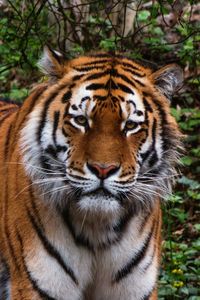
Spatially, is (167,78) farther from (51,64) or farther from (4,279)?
(4,279)

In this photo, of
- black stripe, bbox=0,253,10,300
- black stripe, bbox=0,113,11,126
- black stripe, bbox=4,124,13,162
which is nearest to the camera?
black stripe, bbox=0,253,10,300

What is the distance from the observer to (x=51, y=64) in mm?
3537

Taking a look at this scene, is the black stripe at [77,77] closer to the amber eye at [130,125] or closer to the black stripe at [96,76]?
the black stripe at [96,76]

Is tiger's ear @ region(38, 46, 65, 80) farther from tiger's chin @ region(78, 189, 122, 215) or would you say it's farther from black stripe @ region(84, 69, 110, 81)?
tiger's chin @ region(78, 189, 122, 215)

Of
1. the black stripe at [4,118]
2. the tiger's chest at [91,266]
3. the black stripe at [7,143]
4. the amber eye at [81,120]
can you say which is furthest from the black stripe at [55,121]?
the black stripe at [4,118]

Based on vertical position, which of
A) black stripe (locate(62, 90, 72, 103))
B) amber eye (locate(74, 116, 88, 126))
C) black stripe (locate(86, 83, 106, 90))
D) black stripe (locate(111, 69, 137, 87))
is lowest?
amber eye (locate(74, 116, 88, 126))

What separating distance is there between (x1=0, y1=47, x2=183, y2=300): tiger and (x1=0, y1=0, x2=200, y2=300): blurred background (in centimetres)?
46

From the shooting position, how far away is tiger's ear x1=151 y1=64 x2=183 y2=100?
3559mm

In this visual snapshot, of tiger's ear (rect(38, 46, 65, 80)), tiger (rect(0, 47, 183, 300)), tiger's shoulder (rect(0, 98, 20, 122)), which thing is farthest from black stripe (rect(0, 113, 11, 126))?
tiger's ear (rect(38, 46, 65, 80))

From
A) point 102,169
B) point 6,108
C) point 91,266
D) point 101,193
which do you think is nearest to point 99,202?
point 101,193

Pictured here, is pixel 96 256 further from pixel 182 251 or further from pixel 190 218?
pixel 190 218

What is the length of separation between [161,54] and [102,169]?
472 centimetres

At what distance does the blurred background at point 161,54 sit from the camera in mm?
4801

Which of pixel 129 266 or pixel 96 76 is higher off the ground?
pixel 96 76
